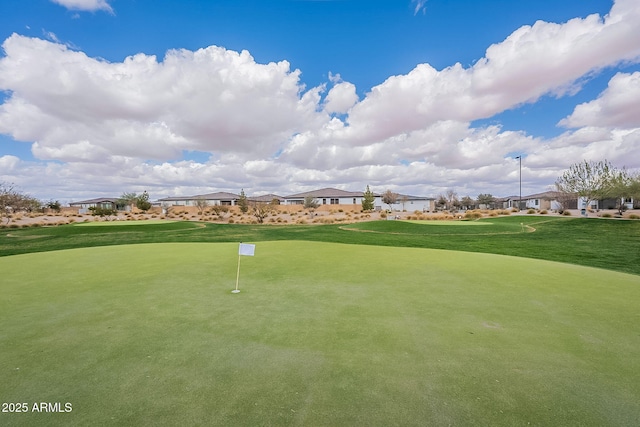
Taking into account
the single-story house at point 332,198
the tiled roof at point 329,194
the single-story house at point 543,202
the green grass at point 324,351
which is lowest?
the green grass at point 324,351

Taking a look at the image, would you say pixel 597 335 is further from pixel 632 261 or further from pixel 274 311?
pixel 632 261

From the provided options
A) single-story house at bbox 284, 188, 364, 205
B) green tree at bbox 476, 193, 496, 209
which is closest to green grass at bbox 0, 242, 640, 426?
single-story house at bbox 284, 188, 364, 205

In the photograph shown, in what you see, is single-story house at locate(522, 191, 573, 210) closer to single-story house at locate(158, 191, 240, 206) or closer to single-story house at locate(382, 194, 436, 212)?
single-story house at locate(382, 194, 436, 212)

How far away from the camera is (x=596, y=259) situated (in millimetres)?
10516

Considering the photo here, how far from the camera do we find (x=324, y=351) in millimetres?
3217

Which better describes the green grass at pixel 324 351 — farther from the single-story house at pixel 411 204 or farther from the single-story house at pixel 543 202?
the single-story house at pixel 411 204

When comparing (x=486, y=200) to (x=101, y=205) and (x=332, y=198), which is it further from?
(x=101, y=205)

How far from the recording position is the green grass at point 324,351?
2318 mm

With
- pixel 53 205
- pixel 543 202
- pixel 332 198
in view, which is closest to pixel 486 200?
pixel 543 202

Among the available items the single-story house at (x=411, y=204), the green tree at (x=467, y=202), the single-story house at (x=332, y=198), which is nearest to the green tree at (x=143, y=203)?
the single-story house at (x=332, y=198)

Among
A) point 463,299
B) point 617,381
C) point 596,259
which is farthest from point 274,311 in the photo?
point 596,259

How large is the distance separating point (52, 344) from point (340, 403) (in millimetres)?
3246

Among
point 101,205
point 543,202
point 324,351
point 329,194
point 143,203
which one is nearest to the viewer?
point 324,351

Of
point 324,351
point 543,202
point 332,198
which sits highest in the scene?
point 332,198
